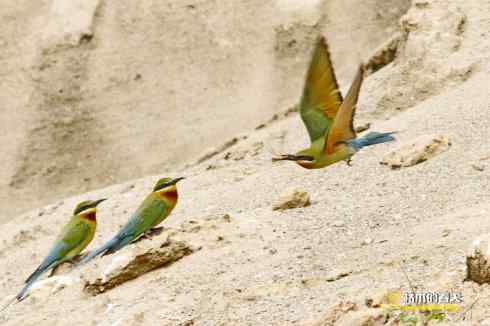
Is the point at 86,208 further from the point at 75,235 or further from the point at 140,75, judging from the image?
the point at 140,75

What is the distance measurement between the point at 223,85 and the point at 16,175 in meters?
3.83

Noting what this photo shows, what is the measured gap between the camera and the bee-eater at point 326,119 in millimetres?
4090

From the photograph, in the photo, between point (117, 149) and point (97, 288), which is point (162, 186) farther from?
point (117, 149)

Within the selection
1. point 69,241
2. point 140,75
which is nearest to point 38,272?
point 69,241

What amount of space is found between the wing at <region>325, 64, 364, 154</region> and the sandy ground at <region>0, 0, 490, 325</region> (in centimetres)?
59

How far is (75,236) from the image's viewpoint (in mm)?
5398

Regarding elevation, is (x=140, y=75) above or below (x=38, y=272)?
below

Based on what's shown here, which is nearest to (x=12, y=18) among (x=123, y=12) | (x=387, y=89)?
(x=123, y=12)

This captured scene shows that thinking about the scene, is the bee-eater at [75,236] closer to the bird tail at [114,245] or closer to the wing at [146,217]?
the bird tail at [114,245]

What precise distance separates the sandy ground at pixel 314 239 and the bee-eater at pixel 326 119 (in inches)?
20.9

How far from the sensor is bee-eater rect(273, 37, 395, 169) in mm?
4090

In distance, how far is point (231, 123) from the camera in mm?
15500

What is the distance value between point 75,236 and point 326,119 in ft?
5.60

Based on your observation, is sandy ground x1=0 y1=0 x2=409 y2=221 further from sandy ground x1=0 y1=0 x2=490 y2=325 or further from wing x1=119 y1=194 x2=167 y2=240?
wing x1=119 y1=194 x2=167 y2=240
